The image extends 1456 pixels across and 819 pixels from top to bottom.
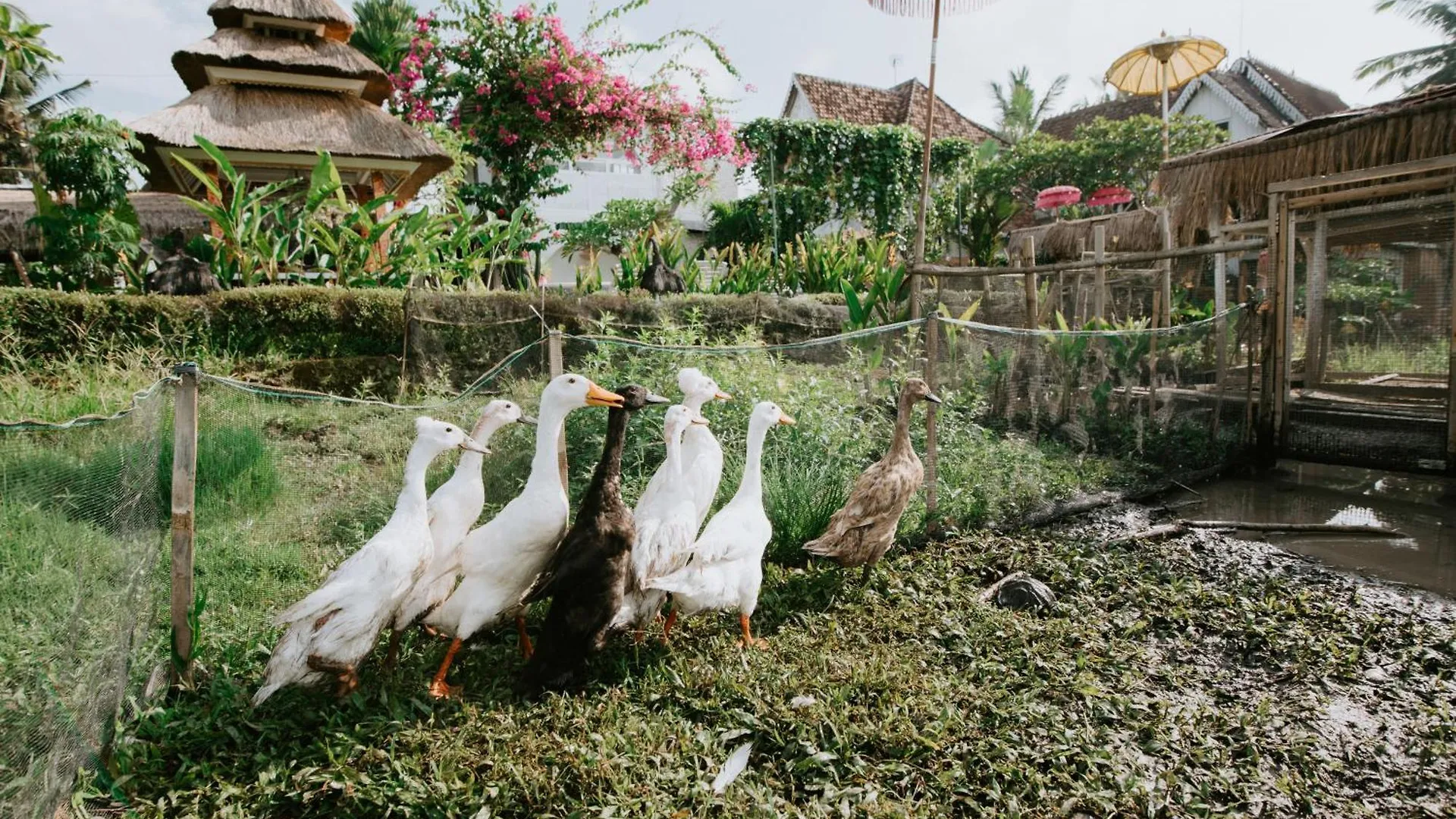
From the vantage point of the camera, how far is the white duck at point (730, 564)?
124 inches

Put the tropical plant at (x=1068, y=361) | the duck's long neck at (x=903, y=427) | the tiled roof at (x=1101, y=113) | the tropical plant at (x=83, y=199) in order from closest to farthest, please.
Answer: the duck's long neck at (x=903, y=427), the tropical plant at (x=1068, y=361), the tropical plant at (x=83, y=199), the tiled roof at (x=1101, y=113)

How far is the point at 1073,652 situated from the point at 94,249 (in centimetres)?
812

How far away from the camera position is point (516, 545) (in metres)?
2.96

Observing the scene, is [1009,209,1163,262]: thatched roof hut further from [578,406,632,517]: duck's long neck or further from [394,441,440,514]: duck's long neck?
[394,441,440,514]: duck's long neck

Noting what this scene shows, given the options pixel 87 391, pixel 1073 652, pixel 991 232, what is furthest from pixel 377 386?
pixel 991 232

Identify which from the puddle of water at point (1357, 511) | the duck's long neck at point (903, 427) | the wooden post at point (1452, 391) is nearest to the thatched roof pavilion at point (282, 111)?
the duck's long neck at point (903, 427)

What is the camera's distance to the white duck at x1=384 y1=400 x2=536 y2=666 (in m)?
2.93

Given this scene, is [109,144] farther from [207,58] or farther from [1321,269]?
[1321,269]

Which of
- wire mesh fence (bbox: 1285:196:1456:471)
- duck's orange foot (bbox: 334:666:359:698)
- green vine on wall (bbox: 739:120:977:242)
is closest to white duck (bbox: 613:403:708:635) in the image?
duck's orange foot (bbox: 334:666:359:698)

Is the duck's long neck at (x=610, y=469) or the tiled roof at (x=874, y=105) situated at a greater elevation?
the tiled roof at (x=874, y=105)

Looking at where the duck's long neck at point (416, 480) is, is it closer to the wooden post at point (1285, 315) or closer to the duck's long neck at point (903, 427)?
the duck's long neck at point (903, 427)

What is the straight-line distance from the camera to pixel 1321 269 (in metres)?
6.72

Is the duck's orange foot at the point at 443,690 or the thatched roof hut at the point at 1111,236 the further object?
the thatched roof hut at the point at 1111,236

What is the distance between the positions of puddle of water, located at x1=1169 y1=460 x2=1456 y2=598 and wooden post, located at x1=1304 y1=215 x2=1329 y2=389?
84 centimetres
